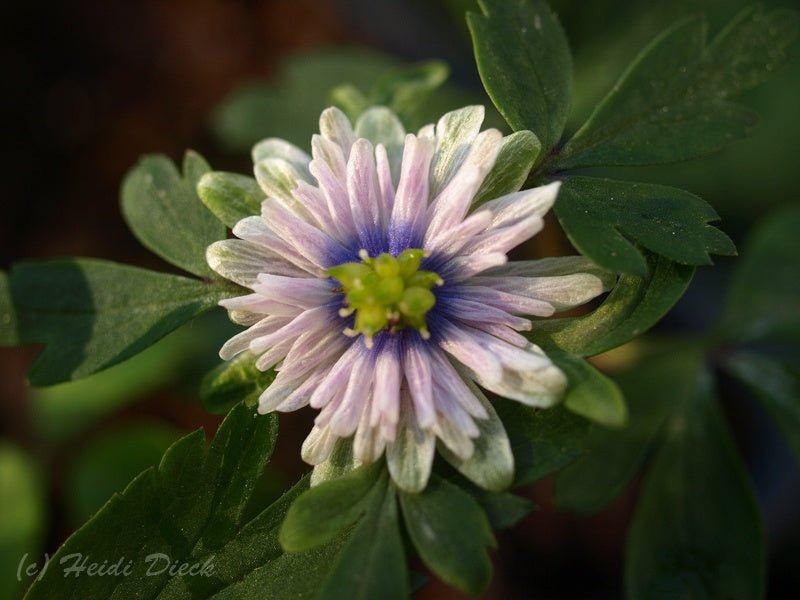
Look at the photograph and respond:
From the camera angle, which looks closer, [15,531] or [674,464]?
[674,464]

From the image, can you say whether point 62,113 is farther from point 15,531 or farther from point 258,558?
point 258,558

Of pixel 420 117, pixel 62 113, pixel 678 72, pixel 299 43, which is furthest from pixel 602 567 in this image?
pixel 62 113

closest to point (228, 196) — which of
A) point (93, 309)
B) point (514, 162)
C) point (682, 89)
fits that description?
point (93, 309)

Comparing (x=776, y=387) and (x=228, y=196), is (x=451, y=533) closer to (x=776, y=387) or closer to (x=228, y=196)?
(x=228, y=196)

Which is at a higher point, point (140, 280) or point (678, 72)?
point (140, 280)

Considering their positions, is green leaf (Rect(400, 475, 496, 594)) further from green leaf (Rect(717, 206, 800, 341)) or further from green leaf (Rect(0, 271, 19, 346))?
green leaf (Rect(717, 206, 800, 341))

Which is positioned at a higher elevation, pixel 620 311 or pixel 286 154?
pixel 286 154
